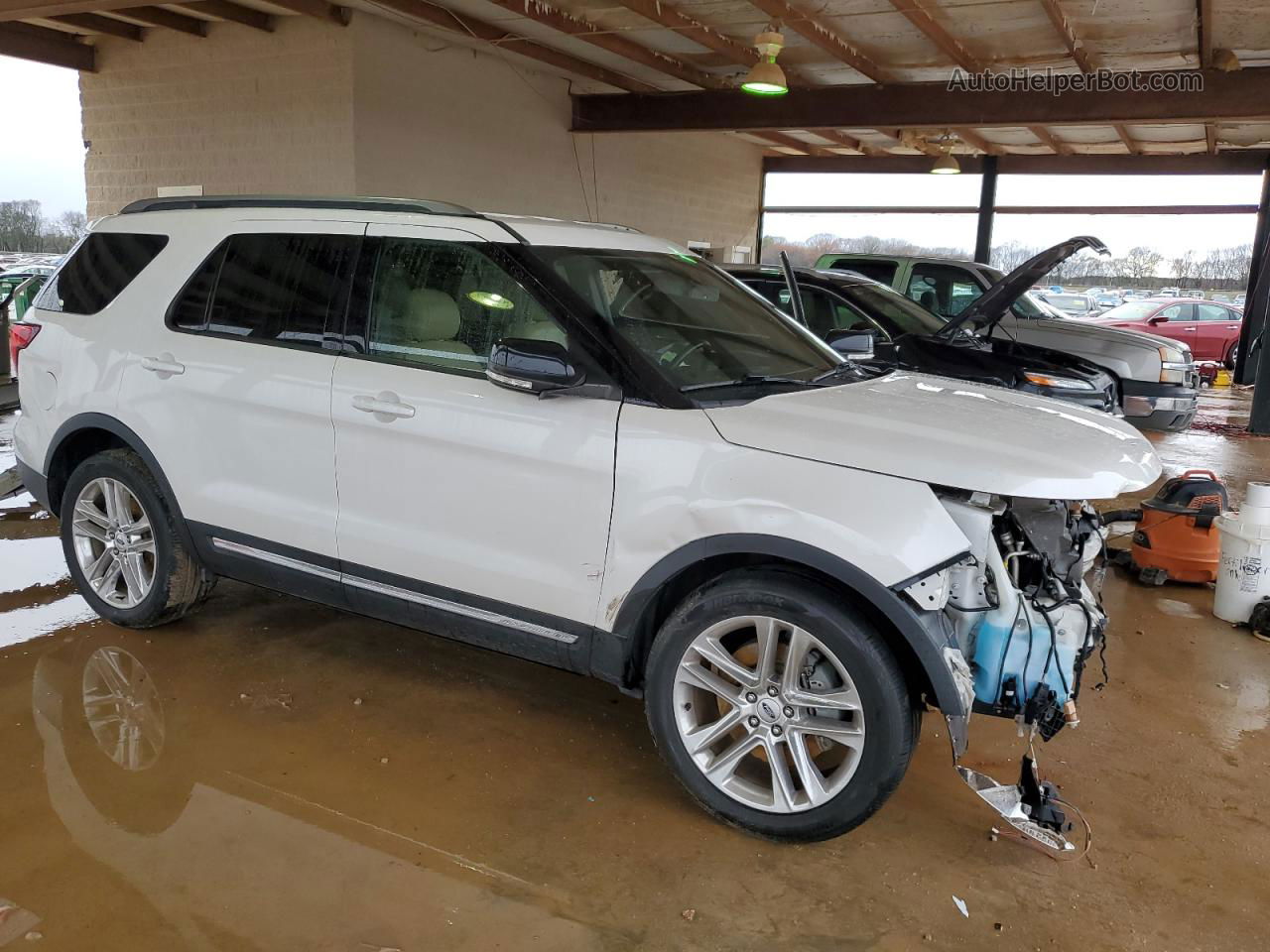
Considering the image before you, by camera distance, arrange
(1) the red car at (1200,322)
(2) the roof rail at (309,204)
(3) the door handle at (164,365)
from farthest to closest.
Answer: (1) the red car at (1200,322) < (3) the door handle at (164,365) < (2) the roof rail at (309,204)

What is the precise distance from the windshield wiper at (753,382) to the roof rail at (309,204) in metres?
1.02

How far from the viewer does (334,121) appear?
31.7ft

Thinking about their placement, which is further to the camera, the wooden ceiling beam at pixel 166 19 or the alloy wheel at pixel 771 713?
the wooden ceiling beam at pixel 166 19

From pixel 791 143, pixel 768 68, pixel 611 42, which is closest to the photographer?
pixel 768 68

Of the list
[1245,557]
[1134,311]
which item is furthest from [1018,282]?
[1134,311]

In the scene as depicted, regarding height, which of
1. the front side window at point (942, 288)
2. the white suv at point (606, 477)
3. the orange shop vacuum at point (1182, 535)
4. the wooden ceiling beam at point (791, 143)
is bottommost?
the orange shop vacuum at point (1182, 535)

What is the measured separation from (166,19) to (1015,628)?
1069 centimetres

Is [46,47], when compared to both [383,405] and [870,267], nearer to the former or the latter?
[870,267]

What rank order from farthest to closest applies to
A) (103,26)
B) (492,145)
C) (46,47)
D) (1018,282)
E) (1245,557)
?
(492,145)
(46,47)
(103,26)
(1018,282)
(1245,557)

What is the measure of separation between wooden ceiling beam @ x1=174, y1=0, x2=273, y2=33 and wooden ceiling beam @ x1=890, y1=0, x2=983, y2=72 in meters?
6.15

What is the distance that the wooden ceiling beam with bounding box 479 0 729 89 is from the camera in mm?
8988

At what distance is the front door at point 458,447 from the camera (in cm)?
307

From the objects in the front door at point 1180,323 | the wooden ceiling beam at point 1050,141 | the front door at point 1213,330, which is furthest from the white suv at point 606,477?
the front door at point 1213,330

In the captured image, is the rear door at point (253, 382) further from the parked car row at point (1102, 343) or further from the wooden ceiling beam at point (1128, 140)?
the wooden ceiling beam at point (1128, 140)
